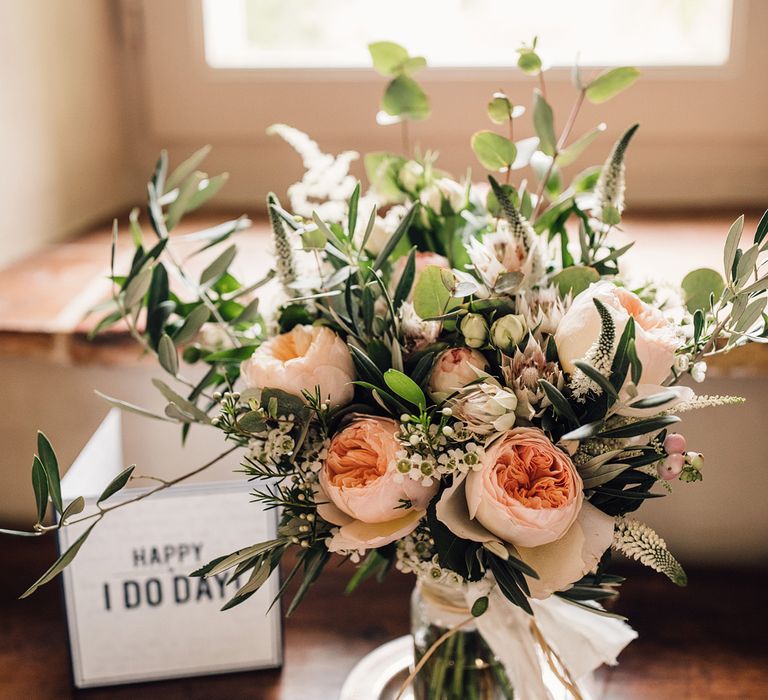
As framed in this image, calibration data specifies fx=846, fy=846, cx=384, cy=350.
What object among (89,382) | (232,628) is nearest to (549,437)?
(232,628)

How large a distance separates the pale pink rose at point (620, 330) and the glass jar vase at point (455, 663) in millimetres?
276

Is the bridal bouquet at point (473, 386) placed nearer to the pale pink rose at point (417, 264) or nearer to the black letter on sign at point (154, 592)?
the pale pink rose at point (417, 264)

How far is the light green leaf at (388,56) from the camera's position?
2.12 feet

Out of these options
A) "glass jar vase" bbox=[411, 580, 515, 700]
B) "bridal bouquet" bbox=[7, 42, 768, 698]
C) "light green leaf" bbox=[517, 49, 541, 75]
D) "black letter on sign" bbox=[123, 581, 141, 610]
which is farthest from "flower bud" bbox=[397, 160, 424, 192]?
"black letter on sign" bbox=[123, 581, 141, 610]

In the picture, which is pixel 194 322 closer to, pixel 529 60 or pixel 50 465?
pixel 50 465

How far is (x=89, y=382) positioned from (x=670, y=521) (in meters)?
0.67

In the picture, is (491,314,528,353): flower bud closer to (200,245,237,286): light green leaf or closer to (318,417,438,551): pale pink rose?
(318,417,438,551): pale pink rose

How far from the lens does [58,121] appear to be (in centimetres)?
107

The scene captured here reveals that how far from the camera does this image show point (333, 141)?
1.15 meters

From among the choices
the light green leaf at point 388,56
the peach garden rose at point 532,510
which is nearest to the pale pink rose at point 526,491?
the peach garden rose at point 532,510

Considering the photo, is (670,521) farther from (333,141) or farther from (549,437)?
(333,141)

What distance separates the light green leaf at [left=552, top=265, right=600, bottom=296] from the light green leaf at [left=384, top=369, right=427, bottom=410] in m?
0.13

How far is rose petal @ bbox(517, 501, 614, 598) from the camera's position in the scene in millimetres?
498

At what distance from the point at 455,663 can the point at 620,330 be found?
354 millimetres
